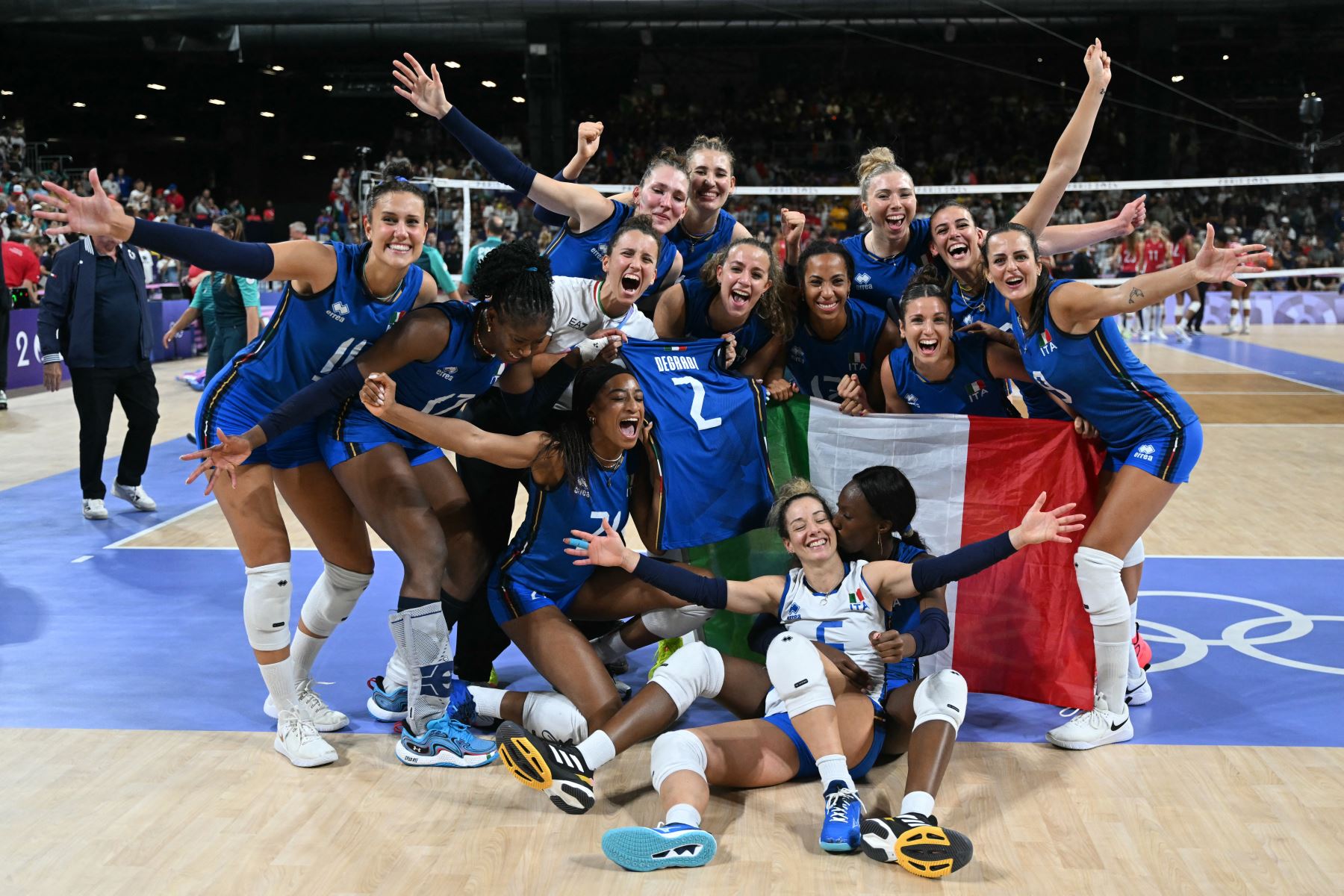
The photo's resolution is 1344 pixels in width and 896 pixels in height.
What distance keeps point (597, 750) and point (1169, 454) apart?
2351 mm

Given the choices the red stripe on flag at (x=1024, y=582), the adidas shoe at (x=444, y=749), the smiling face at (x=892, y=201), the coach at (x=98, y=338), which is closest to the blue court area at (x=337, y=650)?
the red stripe on flag at (x=1024, y=582)

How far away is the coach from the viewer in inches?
313

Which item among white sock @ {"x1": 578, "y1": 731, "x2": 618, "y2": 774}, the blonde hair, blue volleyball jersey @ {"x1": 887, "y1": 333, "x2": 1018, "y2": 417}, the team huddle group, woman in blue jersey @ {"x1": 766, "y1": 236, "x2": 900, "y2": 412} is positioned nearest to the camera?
white sock @ {"x1": 578, "y1": 731, "x2": 618, "y2": 774}

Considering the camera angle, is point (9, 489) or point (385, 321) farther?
point (9, 489)

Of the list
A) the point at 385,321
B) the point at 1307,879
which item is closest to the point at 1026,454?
the point at 1307,879

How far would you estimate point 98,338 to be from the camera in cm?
798

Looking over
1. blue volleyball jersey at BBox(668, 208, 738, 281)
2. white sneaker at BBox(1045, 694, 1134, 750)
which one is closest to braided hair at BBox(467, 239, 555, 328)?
blue volleyball jersey at BBox(668, 208, 738, 281)

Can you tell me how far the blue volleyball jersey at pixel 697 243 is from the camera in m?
5.65

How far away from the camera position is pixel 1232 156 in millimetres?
28359

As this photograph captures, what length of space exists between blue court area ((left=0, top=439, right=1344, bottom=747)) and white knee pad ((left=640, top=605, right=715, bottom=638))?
1.21 ft

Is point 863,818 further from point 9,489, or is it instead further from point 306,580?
point 9,489

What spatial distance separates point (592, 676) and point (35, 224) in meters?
19.0

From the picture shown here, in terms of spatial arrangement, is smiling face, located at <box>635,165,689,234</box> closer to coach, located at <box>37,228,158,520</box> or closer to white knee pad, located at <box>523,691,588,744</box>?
white knee pad, located at <box>523,691,588,744</box>

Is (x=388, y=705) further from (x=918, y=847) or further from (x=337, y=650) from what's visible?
(x=918, y=847)
